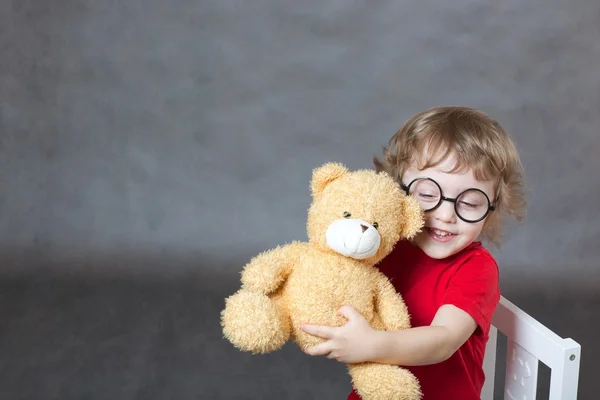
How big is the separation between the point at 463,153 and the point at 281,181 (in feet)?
5.41

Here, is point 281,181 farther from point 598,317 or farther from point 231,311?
point 231,311

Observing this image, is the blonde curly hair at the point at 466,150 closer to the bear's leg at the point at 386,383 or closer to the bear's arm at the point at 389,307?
the bear's arm at the point at 389,307

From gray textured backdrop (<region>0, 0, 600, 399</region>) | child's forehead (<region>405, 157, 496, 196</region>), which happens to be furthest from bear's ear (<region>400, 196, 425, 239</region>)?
gray textured backdrop (<region>0, 0, 600, 399</region>)

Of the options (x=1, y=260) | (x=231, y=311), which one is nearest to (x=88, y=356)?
(x=1, y=260)

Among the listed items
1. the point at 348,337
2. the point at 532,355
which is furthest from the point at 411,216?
the point at 532,355

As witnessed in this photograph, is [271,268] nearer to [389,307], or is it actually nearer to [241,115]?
[389,307]

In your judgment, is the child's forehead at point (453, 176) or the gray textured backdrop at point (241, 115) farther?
the gray textured backdrop at point (241, 115)

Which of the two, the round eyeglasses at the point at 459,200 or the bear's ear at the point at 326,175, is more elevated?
the round eyeglasses at the point at 459,200

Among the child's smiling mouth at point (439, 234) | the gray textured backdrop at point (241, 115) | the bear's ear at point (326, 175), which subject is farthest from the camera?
the gray textured backdrop at point (241, 115)

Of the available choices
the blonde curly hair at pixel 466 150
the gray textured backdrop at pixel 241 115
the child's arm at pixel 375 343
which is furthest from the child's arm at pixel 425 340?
the gray textured backdrop at pixel 241 115

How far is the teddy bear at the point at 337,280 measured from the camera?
121 centimetres

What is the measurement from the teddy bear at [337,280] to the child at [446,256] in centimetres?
3

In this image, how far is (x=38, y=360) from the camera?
2.41 meters

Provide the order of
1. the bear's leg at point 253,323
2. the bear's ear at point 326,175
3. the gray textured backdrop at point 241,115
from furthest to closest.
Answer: the gray textured backdrop at point 241,115 → the bear's ear at point 326,175 → the bear's leg at point 253,323
